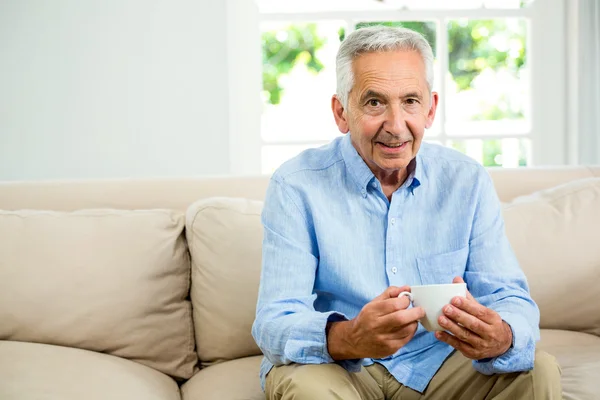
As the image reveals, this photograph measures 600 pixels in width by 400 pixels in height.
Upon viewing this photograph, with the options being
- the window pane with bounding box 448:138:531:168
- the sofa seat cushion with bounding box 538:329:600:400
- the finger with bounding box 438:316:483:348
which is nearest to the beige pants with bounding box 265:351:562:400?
the finger with bounding box 438:316:483:348

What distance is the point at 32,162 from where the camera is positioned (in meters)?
3.23

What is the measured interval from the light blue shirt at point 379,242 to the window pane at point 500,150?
6.29 ft

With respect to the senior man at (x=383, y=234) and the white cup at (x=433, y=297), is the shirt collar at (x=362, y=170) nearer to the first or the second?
the senior man at (x=383, y=234)

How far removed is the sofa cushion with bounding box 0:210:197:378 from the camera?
1.92 m

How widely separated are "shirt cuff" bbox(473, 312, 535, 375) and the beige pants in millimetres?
17

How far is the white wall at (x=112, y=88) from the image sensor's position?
3.21 metres

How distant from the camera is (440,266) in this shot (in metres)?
1.63

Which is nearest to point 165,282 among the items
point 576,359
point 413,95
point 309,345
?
point 309,345

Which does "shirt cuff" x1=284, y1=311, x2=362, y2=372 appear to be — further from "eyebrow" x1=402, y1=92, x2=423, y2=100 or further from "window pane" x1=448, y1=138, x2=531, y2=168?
"window pane" x1=448, y1=138, x2=531, y2=168

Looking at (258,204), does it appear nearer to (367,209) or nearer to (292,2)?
(367,209)

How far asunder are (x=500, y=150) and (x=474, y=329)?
2458mm

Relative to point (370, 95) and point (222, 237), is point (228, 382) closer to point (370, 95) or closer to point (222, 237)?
point (222, 237)

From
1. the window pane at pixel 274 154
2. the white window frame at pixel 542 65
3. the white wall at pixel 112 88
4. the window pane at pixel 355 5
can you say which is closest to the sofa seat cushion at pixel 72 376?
the white wall at pixel 112 88

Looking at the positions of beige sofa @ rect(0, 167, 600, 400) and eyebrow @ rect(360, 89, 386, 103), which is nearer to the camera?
eyebrow @ rect(360, 89, 386, 103)
